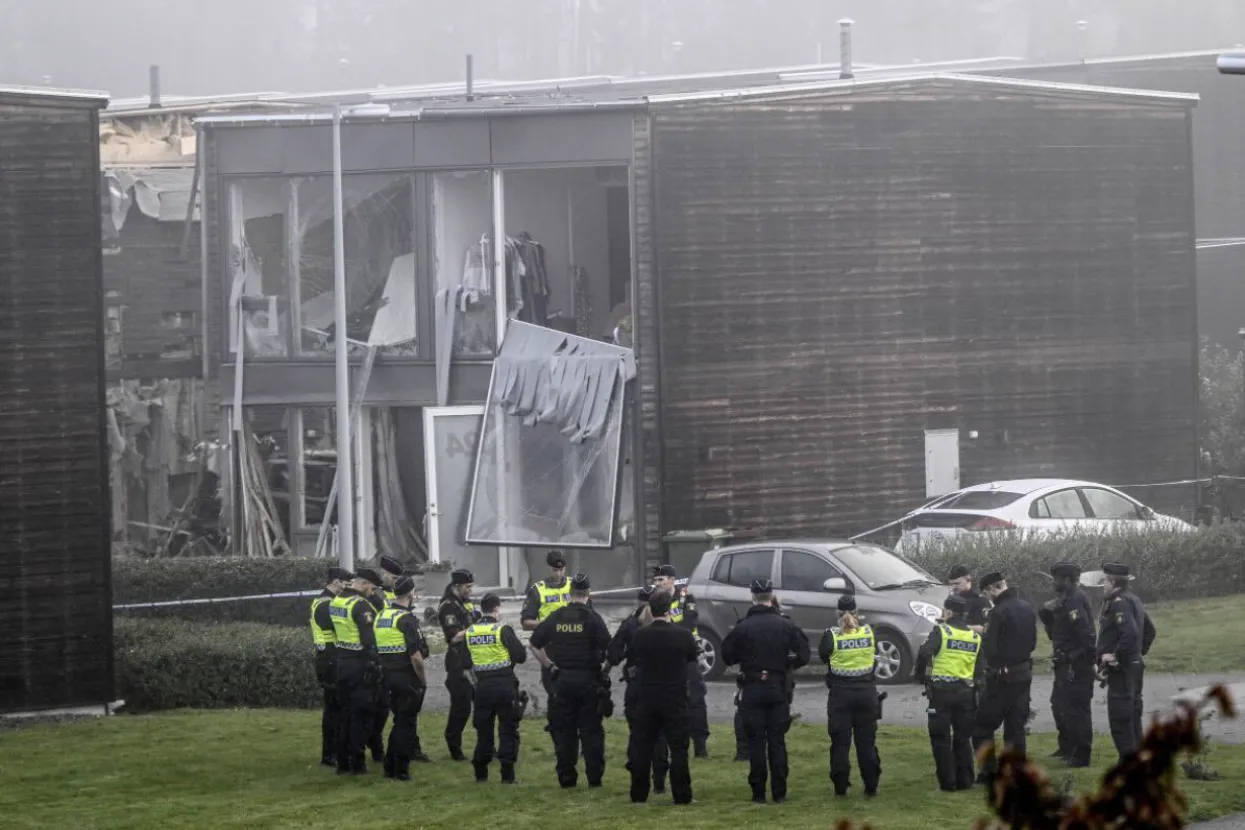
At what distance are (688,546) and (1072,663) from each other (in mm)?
12601

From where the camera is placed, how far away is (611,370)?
2938cm

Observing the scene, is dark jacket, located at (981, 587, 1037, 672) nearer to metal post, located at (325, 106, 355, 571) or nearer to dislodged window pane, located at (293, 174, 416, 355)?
metal post, located at (325, 106, 355, 571)

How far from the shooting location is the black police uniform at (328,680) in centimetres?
1469

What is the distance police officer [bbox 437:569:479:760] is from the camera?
1467cm

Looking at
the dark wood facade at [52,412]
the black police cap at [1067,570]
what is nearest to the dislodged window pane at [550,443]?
the dark wood facade at [52,412]

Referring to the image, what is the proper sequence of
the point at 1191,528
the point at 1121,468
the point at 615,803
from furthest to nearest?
the point at 1121,468, the point at 1191,528, the point at 615,803

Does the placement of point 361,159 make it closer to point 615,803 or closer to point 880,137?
point 880,137

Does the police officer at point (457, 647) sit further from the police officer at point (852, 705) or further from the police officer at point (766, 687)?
the police officer at point (852, 705)

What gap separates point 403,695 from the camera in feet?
47.0

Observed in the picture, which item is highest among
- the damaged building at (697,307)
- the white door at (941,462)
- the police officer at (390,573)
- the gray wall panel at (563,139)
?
the gray wall panel at (563,139)

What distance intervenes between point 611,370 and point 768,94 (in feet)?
17.4

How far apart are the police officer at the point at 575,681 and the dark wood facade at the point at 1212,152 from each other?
125 ft

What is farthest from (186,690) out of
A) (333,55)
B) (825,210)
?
(333,55)

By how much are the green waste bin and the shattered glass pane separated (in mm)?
2846
